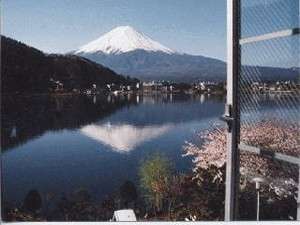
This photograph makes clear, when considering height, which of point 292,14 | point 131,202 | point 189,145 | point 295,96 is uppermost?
point 292,14

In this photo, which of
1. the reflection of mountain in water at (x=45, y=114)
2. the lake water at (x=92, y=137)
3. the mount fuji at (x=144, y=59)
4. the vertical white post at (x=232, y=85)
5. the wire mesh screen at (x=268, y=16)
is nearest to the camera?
the vertical white post at (x=232, y=85)

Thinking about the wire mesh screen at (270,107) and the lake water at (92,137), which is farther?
the lake water at (92,137)

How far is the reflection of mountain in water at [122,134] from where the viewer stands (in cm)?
703

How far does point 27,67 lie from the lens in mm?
6816

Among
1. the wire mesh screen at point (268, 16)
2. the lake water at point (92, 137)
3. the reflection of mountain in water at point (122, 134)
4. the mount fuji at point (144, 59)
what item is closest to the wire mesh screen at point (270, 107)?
the wire mesh screen at point (268, 16)

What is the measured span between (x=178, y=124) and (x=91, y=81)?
106 centimetres

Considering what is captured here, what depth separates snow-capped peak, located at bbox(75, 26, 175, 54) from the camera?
680 centimetres

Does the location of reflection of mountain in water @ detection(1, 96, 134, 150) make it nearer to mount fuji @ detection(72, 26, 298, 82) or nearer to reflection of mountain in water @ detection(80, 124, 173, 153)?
reflection of mountain in water @ detection(80, 124, 173, 153)

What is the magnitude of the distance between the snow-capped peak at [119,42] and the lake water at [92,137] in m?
0.61

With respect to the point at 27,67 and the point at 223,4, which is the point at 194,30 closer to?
the point at 223,4

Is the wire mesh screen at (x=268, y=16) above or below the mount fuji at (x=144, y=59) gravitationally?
above

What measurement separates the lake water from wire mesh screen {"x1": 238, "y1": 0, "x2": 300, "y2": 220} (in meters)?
1.05

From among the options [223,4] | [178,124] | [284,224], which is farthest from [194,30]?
[284,224]

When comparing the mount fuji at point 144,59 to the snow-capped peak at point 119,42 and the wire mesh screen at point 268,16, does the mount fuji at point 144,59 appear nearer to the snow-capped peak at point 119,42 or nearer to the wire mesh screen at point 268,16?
the snow-capped peak at point 119,42
